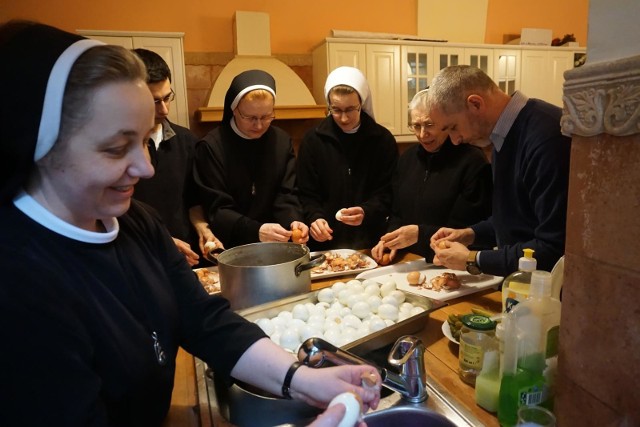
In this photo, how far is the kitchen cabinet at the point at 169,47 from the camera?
3.21 m

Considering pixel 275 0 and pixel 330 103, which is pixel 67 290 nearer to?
pixel 330 103

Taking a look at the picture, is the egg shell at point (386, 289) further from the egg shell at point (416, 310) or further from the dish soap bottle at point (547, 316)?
the dish soap bottle at point (547, 316)

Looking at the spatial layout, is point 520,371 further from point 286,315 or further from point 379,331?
point 286,315

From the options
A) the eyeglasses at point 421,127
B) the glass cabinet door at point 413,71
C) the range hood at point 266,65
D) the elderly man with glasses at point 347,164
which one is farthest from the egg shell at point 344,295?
the glass cabinet door at point 413,71

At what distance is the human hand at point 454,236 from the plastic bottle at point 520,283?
675mm

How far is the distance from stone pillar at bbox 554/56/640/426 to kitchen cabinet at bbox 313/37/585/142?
3.16m

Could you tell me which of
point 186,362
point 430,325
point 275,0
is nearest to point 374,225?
point 430,325

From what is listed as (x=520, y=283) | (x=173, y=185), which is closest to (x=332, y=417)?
(x=520, y=283)

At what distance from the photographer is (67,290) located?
69cm

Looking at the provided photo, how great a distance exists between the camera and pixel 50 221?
2.35 feet

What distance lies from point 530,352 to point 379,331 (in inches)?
14.0

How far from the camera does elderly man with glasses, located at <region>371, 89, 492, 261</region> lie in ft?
7.03

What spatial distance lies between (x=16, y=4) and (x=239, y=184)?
2550mm

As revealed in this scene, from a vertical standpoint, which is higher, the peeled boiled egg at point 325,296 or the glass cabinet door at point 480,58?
the glass cabinet door at point 480,58
